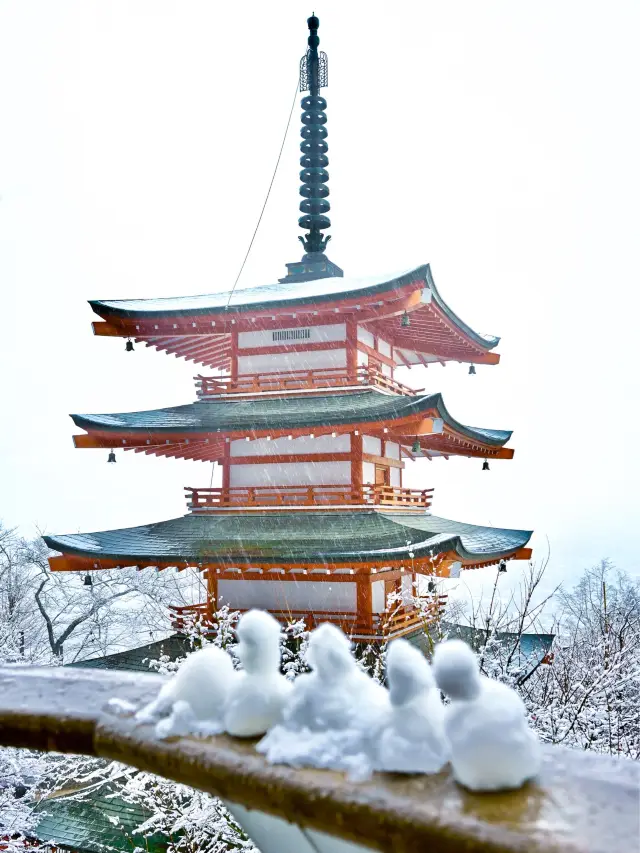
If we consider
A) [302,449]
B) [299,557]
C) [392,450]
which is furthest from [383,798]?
[392,450]

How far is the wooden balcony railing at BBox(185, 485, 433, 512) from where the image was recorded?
11.8m

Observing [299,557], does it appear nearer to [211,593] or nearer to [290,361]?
[211,593]

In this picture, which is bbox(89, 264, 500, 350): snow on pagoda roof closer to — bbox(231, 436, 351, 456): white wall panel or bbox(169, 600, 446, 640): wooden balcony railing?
bbox(231, 436, 351, 456): white wall panel

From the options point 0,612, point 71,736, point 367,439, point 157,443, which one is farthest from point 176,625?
point 0,612

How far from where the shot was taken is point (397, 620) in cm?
1195

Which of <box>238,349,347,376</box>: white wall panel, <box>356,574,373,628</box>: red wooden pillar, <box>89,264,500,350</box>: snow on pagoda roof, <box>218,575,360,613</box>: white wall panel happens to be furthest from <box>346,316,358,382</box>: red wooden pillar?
<box>218,575,360,613</box>: white wall panel

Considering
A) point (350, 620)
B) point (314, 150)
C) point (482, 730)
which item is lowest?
point (350, 620)

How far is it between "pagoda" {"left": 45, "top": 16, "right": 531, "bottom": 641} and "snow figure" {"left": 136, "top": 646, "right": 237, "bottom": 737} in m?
8.39

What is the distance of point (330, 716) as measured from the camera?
4.51 ft

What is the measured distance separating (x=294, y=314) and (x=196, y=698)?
1112 centimetres

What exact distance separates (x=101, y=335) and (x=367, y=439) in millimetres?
5623

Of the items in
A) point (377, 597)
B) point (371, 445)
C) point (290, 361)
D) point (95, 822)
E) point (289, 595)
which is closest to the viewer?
point (95, 822)

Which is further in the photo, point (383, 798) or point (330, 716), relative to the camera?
point (330, 716)

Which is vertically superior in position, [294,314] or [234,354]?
[294,314]
